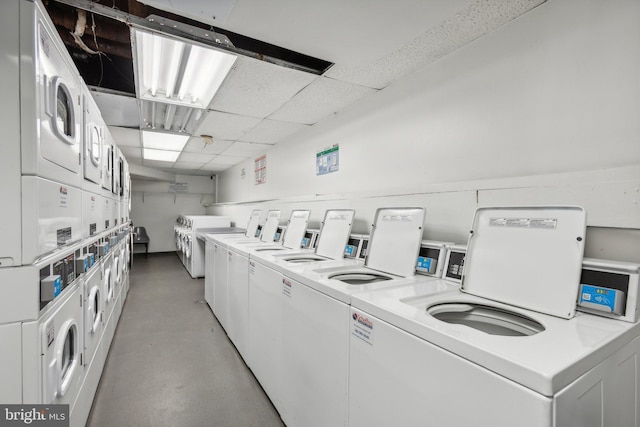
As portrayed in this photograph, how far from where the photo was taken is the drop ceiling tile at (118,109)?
8.05 ft

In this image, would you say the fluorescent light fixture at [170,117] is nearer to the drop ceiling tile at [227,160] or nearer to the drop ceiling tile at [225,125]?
the drop ceiling tile at [225,125]

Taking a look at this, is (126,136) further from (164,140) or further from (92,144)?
(92,144)

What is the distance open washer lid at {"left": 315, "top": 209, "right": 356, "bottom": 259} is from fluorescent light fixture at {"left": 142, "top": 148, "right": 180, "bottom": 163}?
366cm

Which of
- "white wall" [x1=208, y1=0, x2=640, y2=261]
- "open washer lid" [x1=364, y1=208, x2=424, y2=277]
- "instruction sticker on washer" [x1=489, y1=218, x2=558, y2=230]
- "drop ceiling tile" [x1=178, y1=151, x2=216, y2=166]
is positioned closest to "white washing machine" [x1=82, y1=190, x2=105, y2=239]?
"open washer lid" [x1=364, y1=208, x2=424, y2=277]

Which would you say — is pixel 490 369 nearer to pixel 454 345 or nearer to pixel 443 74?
pixel 454 345

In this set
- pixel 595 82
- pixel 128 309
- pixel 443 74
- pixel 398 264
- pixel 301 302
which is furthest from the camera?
pixel 128 309

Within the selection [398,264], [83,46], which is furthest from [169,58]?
[398,264]

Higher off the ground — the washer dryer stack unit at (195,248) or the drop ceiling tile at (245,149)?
the drop ceiling tile at (245,149)

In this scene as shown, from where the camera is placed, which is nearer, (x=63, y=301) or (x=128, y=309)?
(x=63, y=301)

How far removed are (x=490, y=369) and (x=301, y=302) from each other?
0.87 metres

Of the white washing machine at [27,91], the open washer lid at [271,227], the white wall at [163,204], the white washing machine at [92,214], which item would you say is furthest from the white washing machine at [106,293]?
the white wall at [163,204]

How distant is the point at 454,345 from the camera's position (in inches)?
27.4

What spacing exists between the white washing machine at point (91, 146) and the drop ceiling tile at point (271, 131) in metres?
1.50

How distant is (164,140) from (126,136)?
17.3 inches
